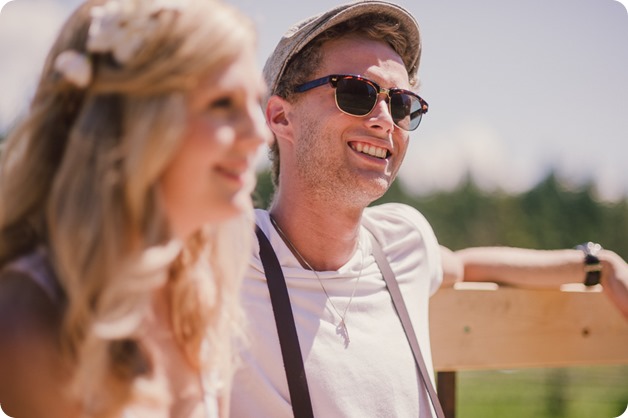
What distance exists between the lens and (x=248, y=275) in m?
2.11

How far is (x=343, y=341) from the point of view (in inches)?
83.7

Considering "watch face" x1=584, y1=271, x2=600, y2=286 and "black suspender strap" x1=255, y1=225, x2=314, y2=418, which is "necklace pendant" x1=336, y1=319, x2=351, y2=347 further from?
"watch face" x1=584, y1=271, x2=600, y2=286

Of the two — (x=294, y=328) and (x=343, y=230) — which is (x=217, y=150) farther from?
(x=343, y=230)

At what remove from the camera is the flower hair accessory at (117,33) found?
1.10 meters

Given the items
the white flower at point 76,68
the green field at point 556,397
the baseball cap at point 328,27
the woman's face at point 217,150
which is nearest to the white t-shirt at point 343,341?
the baseball cap at point 328,27

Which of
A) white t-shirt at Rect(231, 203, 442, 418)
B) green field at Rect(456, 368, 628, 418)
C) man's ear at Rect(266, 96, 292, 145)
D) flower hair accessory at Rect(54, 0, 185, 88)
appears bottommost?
green field at Rect(456, 368, 628, 418)

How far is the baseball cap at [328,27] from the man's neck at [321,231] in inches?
21.2

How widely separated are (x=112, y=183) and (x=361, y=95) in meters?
1.36

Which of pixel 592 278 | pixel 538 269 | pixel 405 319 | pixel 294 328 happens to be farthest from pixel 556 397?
pixel 294 328

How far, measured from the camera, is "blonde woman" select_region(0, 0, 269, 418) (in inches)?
42.4

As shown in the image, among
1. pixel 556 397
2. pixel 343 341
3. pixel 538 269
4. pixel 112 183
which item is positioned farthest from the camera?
pixel 556 397

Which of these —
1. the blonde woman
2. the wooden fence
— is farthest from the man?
the blonde woman

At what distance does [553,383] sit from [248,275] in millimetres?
8774

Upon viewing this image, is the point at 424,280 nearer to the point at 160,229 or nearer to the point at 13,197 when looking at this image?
the point at 160,229
